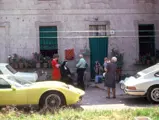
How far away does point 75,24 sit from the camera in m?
19.1

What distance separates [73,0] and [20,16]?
287 centimetres

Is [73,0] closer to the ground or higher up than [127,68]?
higher up

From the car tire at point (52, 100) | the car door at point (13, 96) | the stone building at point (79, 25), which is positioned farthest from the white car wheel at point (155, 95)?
the stone building at point (79, 25)

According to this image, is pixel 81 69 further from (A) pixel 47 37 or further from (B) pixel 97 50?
(A) pixel 47 37

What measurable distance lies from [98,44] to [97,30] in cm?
75

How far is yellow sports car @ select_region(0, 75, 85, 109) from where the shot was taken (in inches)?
446

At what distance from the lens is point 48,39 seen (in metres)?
19.1

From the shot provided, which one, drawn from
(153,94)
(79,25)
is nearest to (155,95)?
(153,94)

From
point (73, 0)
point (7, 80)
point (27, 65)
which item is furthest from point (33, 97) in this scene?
point (73, 0)

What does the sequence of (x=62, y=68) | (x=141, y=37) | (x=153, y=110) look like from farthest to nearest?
(x=141, y=37), (x=62, y=68), (x=153, y=110)

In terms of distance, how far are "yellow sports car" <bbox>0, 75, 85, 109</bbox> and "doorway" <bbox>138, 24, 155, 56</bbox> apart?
8.97 meters

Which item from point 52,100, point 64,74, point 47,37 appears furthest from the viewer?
point 47,37

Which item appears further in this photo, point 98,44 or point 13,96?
point 98,44

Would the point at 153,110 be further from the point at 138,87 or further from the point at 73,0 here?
the point at 73,0
